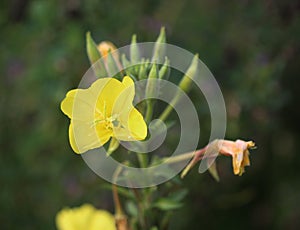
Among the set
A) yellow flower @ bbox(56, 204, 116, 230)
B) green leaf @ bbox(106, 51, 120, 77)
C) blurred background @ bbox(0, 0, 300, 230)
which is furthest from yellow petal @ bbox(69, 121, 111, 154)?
blurred background @ bbox(0, 0, 300, 230)

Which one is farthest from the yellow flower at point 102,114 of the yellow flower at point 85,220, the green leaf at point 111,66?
the yellow flower at point 85,220

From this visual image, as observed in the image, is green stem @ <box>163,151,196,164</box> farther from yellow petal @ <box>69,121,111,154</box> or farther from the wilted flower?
yellow petal @ <box>69,121,111,154</box>

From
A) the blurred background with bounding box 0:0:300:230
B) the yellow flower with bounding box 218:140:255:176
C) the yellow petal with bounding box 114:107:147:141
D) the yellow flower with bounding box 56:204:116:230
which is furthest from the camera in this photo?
the blurred background with bounding box 0:0:300:230

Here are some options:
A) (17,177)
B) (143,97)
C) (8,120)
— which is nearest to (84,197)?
(17,177)

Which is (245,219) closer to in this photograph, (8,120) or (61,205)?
(61,205)

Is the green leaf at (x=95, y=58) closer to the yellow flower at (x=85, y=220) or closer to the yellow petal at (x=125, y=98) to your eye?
the yellow petal at (x=125, y=98)

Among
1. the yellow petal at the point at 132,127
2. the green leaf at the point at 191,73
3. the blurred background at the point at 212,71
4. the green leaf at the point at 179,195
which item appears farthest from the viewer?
the blurred background at the point at 212,71
